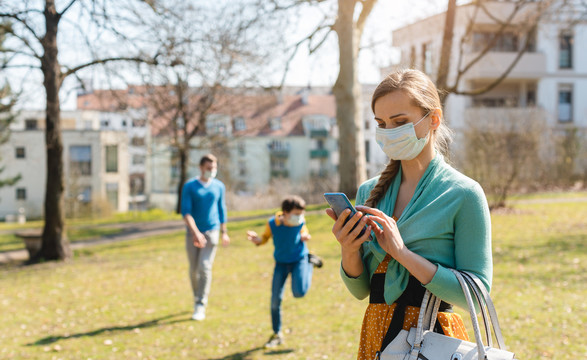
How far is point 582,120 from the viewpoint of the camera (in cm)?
3984

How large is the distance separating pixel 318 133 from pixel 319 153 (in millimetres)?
2323

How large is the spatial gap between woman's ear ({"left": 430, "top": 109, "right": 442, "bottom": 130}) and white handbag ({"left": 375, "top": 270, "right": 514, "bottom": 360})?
0.66 m

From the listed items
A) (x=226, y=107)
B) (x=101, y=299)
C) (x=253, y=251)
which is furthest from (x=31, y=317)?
(x=226, y=107)

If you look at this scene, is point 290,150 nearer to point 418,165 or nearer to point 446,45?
point 446,45

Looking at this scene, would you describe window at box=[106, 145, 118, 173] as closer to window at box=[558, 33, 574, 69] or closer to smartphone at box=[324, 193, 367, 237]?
window at box=[558, 33, 574, 69]

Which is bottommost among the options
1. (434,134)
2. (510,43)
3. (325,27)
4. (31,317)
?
(31,317)

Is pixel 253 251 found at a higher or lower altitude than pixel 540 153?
lower

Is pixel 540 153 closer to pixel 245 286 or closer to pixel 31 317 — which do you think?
pixel 245 286

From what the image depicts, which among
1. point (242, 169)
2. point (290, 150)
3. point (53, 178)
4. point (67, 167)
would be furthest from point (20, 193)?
point (53, 178)

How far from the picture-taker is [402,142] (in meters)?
2.52

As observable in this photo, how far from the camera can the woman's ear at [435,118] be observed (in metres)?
2.58

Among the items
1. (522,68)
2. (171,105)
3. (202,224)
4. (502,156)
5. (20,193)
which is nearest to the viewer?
(202,224)

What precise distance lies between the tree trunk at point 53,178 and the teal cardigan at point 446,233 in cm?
1354

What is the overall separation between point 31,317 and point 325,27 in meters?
13.8
